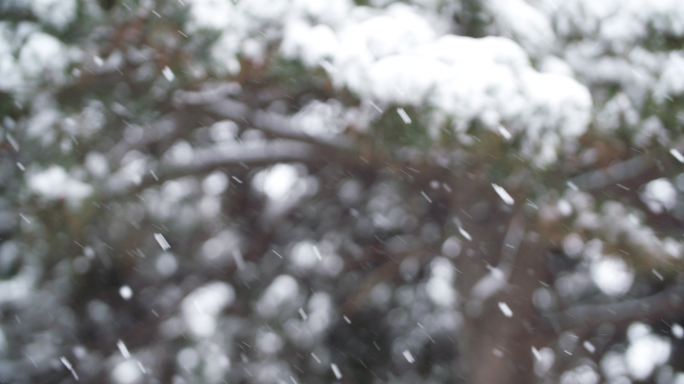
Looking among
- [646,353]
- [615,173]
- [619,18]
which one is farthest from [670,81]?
[646,353]

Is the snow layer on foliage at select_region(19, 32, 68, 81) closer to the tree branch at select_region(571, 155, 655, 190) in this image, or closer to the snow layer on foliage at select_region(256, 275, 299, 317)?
the tree branch at select_region(571, 155, 655, 190)

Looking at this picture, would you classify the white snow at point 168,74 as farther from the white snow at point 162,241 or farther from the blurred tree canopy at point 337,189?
the white snow at point 162,241

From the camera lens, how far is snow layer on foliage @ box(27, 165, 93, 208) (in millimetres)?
1815

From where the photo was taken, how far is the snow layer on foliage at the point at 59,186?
182cm

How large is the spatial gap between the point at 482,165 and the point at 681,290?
209 cm

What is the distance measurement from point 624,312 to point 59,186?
3222 millimetres

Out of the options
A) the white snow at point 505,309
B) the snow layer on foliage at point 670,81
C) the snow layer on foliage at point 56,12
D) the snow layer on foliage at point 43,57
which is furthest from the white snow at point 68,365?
the snow layer on foliage at point 670,81

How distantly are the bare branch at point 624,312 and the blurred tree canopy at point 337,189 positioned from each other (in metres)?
0.02

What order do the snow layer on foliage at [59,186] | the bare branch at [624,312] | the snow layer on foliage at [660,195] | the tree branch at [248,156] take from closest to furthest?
the snow layer on foliage at [59,186], the snow layer on foliage at [660,195], the tree branch at [248,156], the bare branch at [624,312]

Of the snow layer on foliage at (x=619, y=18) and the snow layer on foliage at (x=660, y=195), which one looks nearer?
the snow layer on foliage at (x=619, y=18)

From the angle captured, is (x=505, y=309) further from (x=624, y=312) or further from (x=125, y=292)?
(x=125, y=292)

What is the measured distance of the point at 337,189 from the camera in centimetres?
337

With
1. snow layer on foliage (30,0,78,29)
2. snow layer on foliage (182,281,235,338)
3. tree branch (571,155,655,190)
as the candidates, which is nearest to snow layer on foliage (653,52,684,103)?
tree branch (571,155,655,190)

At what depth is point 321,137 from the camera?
238 centimetres
